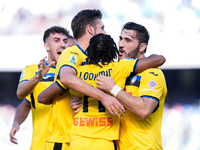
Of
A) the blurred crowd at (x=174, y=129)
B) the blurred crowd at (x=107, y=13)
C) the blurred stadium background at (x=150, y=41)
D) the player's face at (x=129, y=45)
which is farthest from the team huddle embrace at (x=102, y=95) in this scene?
the blurred crowd at (x=107, y=13)

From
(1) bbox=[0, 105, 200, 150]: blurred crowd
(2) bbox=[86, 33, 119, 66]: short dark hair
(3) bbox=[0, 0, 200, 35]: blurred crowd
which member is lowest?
(1) bbox=[0, 105, 200, 150]: blurred crowd

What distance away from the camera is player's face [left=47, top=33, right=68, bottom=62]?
5.03 metres

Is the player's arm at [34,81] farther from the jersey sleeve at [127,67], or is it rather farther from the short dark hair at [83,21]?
the jersey sleeve at [127,67]

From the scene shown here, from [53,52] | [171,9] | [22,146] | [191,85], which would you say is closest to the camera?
[53,52]

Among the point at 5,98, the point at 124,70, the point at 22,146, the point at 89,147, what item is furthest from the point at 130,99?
the point at 5,98

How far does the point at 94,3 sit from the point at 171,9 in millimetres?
2889

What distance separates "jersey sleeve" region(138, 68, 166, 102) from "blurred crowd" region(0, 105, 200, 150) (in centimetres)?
817

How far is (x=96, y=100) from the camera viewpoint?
11.0ft

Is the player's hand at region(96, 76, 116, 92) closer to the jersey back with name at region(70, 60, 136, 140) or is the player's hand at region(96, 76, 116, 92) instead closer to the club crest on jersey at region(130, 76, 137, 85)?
the jersey back with name at region(70, 60, 136, 140)

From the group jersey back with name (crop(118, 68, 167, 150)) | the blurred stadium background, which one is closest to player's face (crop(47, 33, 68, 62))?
jersey back with name (crop(118, 68, 167, 150))

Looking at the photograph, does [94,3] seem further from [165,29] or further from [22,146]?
[22,146]

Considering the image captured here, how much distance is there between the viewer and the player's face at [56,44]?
5.03m

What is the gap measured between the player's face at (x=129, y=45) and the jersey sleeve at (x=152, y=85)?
700 mm

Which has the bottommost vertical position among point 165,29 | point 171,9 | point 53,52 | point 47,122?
point 47,122
